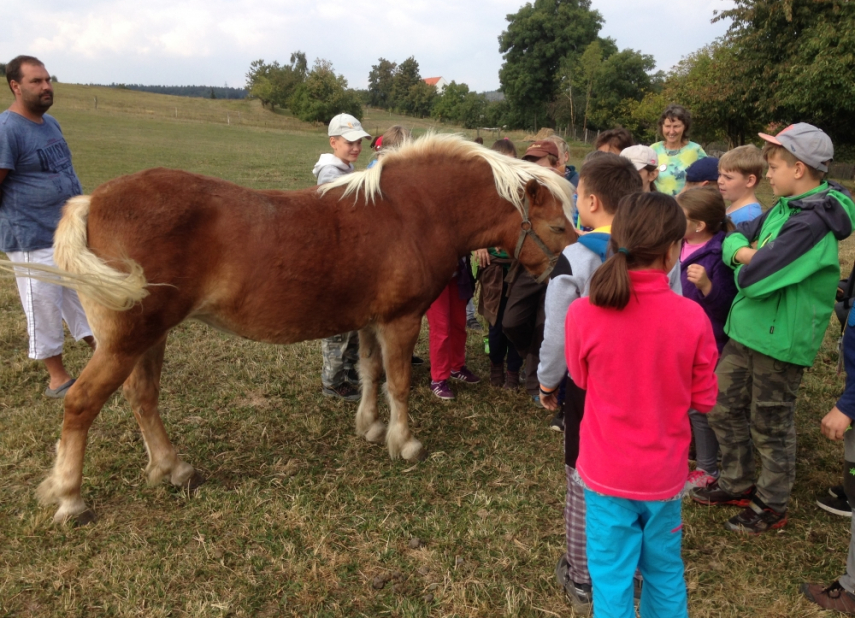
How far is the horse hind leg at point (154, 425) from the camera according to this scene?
10.4 ft

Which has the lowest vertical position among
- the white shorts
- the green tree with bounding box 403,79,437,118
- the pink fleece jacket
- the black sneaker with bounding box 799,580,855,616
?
the black sneaker with bounding box 799,580,855,616

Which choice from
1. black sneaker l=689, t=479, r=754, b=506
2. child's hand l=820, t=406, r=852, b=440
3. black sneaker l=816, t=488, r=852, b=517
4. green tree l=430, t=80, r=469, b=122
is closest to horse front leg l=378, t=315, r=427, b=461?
black sneaker l=689, t=479, r=754, b=506

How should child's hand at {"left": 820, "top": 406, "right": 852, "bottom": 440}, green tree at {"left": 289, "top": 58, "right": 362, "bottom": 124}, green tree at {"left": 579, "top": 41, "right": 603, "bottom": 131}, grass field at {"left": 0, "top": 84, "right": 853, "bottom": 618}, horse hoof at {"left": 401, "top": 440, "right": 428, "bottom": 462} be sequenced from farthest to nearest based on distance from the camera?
green tree at {"left": 289, "top": 58, "right": 362, "bottom": 124}
green tree at {"left": 579, "top": 41, "right": 603, "bottom": 131}
horse hoof at {"left": 401, "top": 440, "right": 428, "bottom": 462}
grass field at {"left": 0, "top": 84, "right": 853, "bottom": 618}
child's hand at {"left": 820, "top": 406, "right": 852, "bottom": 440}

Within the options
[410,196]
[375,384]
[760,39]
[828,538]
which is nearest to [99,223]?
[410,196]

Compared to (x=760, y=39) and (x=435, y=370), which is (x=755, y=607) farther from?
(x=760, y=39)

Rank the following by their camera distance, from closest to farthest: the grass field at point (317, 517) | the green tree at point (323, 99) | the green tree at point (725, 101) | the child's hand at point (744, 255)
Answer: the grass field at point (317, 517) → the child's hand at point (744, 255) → the green tree at point (725, 101) → the green tree at point (323, 99)

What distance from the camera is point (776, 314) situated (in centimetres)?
268

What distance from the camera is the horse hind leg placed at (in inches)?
125

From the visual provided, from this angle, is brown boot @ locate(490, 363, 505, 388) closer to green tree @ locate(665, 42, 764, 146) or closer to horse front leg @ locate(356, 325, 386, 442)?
horse front leg @ locate(356, 325, 386, 442)

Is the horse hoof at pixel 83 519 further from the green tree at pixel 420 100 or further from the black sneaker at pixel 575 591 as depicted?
the green tree at pixel 420 100

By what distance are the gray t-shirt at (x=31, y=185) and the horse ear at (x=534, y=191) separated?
11.3 feet

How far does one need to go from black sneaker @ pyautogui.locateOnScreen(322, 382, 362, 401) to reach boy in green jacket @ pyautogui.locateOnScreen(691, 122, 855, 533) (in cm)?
266

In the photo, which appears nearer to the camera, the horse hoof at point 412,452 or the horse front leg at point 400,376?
the horse front leg at point 400,376

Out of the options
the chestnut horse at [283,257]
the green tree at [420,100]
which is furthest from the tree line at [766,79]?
the green tree at [420,100]
